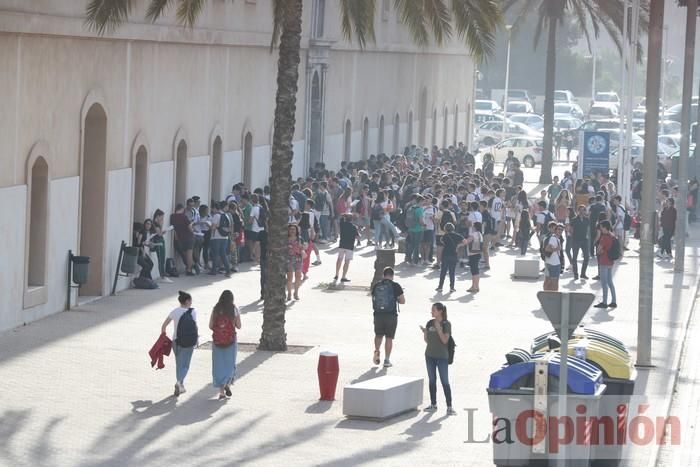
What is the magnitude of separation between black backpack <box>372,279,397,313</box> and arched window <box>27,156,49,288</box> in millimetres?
6434

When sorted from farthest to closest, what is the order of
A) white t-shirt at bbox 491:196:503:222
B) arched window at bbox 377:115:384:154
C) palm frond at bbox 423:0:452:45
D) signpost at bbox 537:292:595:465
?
arched window at bbox 377:115:384:154, white t-shirt at bbox 491:196:503:222, palm frond at bbox 423:0:452:45, signpost at bbox 537:292:595:465

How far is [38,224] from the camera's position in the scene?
25.5 metres

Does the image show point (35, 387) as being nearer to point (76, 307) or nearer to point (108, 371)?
point (108, 371)

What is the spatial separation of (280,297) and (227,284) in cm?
749

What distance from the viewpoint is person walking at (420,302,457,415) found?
18625 millimetres

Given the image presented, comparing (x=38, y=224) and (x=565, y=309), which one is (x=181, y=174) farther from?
(x=565, y=309)

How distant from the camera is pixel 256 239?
34.1m

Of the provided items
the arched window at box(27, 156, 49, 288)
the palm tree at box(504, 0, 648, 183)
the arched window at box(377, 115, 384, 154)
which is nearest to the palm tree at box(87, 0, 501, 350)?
the arched window at box(27, 156, 49, 288)

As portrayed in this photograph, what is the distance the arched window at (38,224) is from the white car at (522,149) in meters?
47.4

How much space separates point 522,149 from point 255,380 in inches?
2052

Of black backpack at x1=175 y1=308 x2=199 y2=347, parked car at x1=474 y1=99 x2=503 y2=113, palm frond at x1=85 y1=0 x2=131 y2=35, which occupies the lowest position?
black backpack at x1=175 y1=308 x2=199 y2=347

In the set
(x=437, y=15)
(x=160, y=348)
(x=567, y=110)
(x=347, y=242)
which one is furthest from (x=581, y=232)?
(x=567, y=110)

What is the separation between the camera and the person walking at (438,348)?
733 inches

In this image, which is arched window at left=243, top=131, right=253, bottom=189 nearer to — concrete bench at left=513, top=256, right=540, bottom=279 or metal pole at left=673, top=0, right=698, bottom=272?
concrete bench at left=513, top=256, right=540, bottom=279
